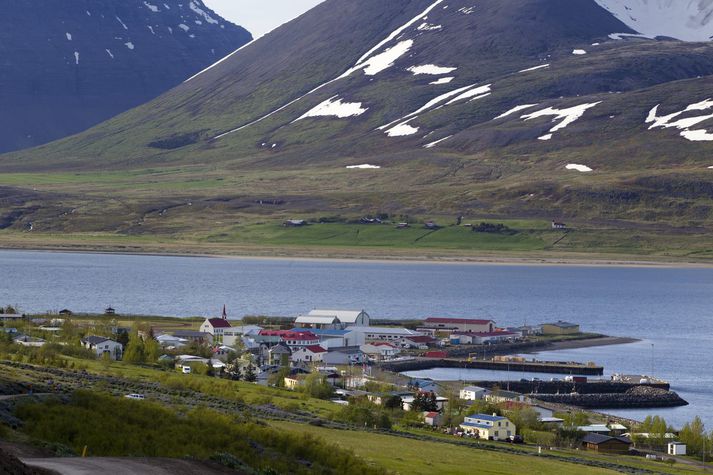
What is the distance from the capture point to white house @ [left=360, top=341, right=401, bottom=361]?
243 ft

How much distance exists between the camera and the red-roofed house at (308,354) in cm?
6806

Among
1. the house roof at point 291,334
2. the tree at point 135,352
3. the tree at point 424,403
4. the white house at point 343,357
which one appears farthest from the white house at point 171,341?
the tree at point 424,403

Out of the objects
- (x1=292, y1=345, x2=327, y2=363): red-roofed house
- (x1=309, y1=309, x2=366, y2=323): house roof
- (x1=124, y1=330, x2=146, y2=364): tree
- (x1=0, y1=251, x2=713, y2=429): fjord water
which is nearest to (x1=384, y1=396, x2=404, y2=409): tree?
(x1=124, y1=330, x2=146, y2=364): tree

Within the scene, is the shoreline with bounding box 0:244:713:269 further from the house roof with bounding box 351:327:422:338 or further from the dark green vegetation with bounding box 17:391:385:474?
the dark green vegetation with bounding box 17:391:385:474

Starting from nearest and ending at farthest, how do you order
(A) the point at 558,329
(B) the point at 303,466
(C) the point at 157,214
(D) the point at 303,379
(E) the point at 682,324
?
(B) the point at 303,466 → (D) the point at 303,379 → (A) the point at 558,329 → (E) the point at 682,324 → (C) the point at 157,214

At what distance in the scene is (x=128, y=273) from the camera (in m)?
132

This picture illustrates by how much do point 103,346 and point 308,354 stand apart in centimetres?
1484

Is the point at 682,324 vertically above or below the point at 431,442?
above

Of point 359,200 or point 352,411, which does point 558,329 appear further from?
point 359,200

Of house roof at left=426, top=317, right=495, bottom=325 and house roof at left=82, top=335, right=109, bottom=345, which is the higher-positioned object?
house roof at left=426, top=317, right=495, bottom=325

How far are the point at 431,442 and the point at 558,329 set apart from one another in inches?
2057

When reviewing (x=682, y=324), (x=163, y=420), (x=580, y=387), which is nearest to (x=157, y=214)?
(x=682, y=324)

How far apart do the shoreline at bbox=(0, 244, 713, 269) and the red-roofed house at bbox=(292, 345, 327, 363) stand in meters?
79.5

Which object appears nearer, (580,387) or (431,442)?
(431,442)
